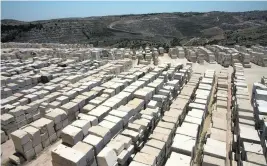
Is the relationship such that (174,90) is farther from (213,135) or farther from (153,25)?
(153,25)

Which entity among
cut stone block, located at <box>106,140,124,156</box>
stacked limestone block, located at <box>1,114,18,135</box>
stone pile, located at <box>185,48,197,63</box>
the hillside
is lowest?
stacked limestone block, located at <box>1,114,18,135</box>

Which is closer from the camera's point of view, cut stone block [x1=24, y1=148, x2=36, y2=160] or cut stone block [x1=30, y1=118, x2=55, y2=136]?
cut stone block [x1=24, y1=148, x2=36, y2=160]

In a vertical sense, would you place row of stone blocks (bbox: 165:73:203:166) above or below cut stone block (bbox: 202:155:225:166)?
above

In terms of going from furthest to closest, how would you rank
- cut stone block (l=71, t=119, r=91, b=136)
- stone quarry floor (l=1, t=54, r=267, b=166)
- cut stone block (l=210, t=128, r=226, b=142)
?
1. stone quarry floor (l=1, t=54, r=267, b=166)
2. cut stone block (l=210, t=128, r=226, b=142)
3. cut stone block (l=71, t=119, r=91, b=136)

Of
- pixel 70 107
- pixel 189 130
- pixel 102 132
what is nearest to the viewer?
pixel 102 132

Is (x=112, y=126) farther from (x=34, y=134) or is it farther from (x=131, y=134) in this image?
(x=34, y=134)

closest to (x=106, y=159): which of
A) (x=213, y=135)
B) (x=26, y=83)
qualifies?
(x=213, y=135)

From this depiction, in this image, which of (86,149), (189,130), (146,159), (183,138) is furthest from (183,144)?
(86,149)

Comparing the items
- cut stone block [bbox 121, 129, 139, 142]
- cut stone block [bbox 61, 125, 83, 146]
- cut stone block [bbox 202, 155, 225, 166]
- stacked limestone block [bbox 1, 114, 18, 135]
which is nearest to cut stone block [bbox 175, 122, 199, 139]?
cut stone block [bbox 202, 155, 225, 166]

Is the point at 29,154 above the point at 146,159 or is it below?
below

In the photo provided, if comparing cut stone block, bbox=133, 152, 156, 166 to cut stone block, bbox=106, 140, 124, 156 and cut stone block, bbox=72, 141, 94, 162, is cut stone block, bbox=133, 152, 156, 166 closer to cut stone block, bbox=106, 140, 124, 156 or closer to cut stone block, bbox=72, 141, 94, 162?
cut stone block, bbox=106, 140, 124, 156

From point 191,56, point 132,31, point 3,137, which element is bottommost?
point 3,137

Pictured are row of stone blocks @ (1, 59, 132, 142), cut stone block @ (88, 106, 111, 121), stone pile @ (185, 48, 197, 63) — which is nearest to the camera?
cut stone block @ (88, 106, 111, 121)
